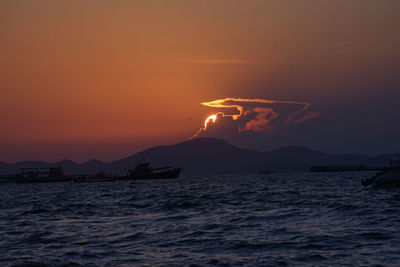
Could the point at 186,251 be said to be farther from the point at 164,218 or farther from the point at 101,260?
the point at 164,218

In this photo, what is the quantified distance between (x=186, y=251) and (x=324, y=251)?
6.03 m

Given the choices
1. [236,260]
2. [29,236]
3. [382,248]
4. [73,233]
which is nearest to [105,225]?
[73,233]

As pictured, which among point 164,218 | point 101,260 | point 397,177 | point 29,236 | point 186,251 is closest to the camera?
point 101,260

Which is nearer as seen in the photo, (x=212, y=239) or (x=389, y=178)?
(x=212, y=239)

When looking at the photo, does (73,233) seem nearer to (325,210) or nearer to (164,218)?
(164,218)

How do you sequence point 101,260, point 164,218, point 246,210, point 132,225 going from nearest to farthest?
point 101,260 < point 132,225 < point 164,218 < point 246,210

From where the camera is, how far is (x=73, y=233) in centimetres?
2991

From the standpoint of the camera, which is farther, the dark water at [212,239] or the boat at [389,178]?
the boat at [389,178]

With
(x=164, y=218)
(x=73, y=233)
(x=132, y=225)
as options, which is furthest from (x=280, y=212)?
(x=73, y=233)

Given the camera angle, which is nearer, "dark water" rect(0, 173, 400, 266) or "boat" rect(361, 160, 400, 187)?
"dark water" rect(0, 173, 400, 266)

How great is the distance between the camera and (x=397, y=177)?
7775cm

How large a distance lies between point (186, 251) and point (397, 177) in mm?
63436

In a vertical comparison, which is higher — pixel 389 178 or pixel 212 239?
pixel 212 239

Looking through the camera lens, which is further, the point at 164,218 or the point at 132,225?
the point at 164,218
